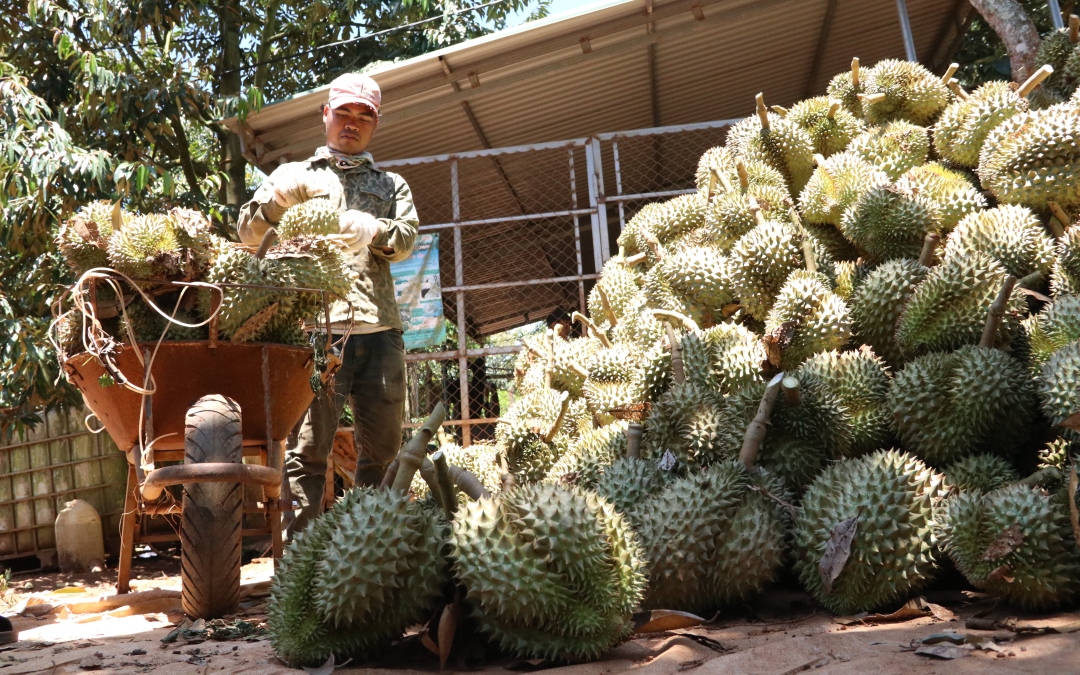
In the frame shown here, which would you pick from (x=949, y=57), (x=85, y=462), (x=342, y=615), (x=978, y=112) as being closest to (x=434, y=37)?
(x=949, y=57)

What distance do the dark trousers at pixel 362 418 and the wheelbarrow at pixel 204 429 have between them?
50 centimetres

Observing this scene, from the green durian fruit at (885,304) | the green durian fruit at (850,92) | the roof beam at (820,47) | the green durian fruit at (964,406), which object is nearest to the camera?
the green durian fruit at (964,406)

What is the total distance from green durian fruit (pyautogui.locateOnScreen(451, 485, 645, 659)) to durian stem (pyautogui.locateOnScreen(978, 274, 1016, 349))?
5.18 feet

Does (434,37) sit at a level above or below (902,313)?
above

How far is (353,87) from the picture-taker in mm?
3918

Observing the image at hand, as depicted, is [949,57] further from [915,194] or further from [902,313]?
[902,313]

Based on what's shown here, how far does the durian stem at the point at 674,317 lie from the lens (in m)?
3.45

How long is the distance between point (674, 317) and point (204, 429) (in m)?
1.96

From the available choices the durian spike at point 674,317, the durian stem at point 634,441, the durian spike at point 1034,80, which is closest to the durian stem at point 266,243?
the durian stem at point 634,441

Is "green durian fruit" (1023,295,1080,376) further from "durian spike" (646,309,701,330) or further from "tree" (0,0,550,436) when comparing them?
"tree" (0,0,550,436)

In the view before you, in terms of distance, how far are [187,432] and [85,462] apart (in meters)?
3.95

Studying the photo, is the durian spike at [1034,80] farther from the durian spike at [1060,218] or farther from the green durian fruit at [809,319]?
the green durian fruit at [809,319]

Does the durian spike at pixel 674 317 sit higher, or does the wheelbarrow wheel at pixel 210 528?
the durian spike at pixel 674 317

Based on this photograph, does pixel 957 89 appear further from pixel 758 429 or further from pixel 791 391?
pixel 758 429
